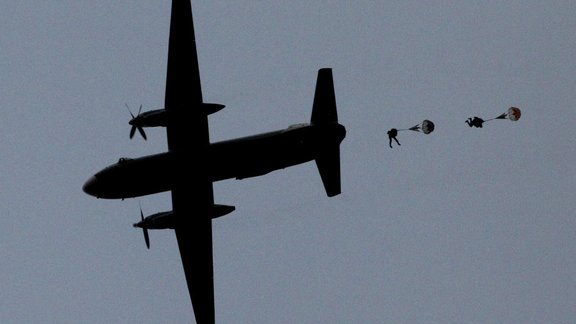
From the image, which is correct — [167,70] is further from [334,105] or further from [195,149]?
[334,105]

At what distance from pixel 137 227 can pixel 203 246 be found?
5.44 meters

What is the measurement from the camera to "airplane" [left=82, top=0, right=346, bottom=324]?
47.0 metres

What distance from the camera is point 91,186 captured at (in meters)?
46.5

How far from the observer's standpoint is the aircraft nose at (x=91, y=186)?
4644 centimetres

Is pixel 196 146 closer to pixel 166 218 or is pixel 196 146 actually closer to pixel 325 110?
pixel 166 218

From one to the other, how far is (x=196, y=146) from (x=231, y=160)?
2.69m

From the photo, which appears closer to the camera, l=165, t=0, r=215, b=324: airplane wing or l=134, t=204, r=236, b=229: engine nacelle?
l=165, t=0, r=215, b=324: airplane wing

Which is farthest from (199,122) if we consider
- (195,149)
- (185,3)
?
(185,3)

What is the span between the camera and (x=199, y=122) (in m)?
48.4

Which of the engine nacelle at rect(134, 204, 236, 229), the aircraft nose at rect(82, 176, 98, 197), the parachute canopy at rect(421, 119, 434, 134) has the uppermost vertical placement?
the parachute canopy at rect(421, 119, 434, 134)

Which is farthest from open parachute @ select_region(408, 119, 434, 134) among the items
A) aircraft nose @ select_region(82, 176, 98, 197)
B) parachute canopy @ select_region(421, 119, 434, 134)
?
aircraft nose @ select_region(82, 176, 98, 197)

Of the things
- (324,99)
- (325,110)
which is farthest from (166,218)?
(324,99)

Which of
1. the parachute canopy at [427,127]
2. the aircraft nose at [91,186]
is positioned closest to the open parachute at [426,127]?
the parachute canopy at [427,127]

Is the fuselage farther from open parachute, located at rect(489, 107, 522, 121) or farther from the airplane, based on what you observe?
open parachute, located at rect(489, 107, 522, 121)
